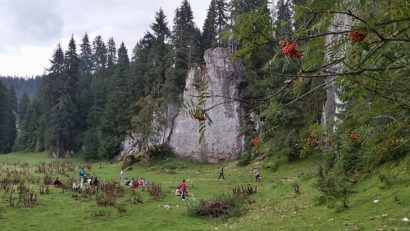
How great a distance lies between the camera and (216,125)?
5141 centimetres

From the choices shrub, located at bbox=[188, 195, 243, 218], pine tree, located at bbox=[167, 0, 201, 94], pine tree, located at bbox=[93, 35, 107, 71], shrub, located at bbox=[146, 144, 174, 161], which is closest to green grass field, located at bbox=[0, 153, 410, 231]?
shrub, located at bbox=[188, 195, 243, 218]

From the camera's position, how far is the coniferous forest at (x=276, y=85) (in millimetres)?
3582

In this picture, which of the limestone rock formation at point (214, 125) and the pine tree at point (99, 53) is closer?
the limestone rock formation at point (214, 125)

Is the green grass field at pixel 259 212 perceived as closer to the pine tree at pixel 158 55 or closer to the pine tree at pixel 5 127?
the pine tree at pixel 158 55

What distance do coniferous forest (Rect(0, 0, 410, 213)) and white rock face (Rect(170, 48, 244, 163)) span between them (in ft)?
5.45

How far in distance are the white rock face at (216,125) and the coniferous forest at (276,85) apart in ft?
5.45

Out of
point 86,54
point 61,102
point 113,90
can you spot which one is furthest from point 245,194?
point 86,54

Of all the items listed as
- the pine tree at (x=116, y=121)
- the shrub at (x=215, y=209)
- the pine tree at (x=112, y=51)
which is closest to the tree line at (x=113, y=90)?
the pine tree at (x=116, y=121)

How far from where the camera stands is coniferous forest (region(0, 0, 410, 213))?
Answer: 3.58m

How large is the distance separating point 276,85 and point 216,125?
17.0 m

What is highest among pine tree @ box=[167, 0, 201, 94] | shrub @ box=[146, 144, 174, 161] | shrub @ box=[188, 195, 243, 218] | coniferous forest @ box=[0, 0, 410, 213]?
pine tree @ box=[167, 0, 201, 94]

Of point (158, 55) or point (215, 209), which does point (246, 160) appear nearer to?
point (215, 209)

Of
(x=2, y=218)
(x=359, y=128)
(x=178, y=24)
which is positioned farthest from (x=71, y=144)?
(x=359, y=128)

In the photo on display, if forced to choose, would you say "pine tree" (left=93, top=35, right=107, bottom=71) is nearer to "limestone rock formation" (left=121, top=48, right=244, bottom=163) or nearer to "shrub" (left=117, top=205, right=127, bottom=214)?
"limestone rock formation" (left=121, top=48, right=244, bottom=163)
